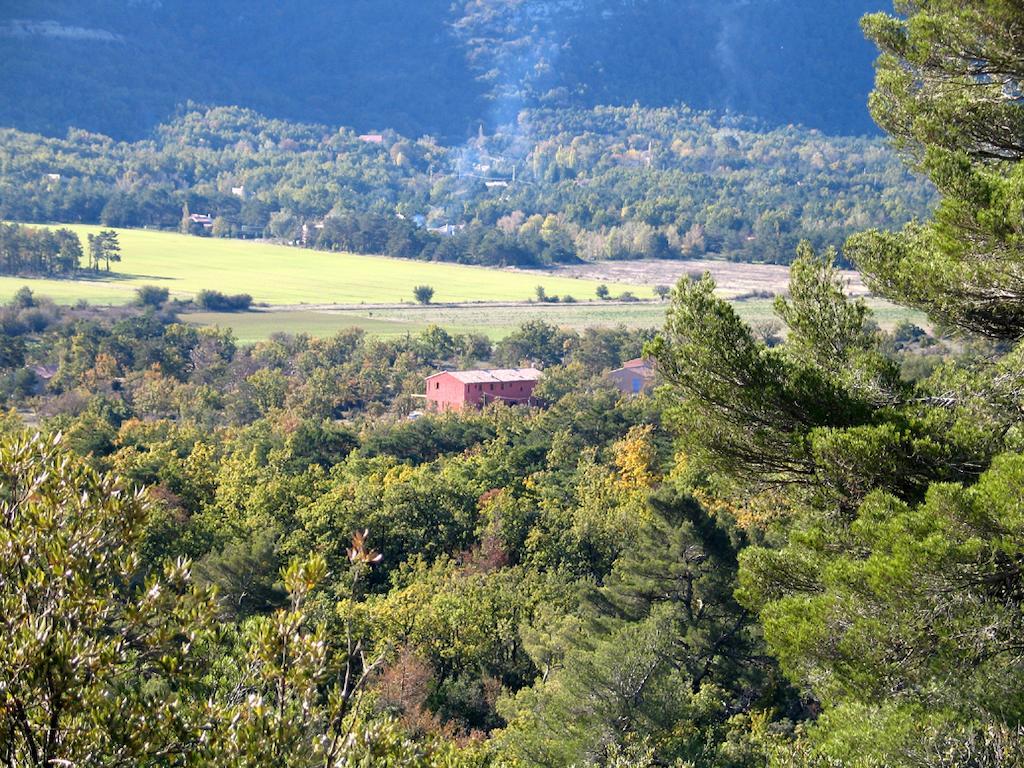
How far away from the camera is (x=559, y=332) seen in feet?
201

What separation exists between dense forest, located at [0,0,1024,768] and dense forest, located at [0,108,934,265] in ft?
254

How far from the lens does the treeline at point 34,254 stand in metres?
80.5

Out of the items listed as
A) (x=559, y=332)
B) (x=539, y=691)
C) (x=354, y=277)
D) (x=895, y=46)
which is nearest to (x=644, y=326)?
(x=559, y=332)

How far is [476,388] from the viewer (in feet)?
158

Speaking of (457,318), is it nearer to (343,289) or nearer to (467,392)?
(343,289)

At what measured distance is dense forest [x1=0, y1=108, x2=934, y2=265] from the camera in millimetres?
109312

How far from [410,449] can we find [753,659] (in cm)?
1930

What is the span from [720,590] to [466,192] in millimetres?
149613

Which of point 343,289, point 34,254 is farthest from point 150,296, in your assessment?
point 343,289

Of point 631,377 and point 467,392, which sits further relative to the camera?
point 631,377

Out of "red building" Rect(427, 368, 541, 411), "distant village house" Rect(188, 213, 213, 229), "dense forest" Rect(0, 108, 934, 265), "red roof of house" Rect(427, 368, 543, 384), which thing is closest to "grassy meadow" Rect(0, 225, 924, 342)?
"dense forest" Rect(0, 108, 934, 265)

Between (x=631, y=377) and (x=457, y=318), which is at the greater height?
(x=457, y=318)

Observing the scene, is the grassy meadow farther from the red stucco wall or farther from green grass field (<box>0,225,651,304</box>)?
the red stucco wall

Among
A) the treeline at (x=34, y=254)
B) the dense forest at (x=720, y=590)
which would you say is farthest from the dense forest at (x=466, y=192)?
the dense forest at (x=720, y=590)
